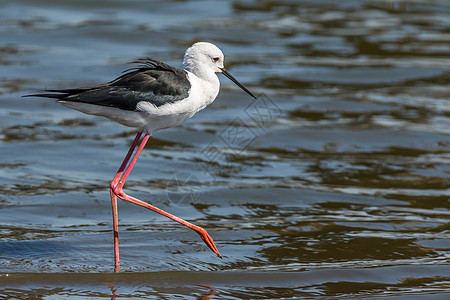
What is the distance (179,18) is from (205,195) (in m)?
9.94

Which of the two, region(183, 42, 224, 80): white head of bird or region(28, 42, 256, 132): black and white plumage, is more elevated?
region(183, 42, 224, 80): white head of bird

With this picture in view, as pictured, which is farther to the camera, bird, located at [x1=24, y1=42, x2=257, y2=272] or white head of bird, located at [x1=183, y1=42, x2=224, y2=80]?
white head of bird, located at [x1=183, y1=42, x2=224, y2=80]

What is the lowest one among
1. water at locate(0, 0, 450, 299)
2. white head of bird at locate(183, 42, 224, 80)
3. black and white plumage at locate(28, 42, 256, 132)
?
water at locate(0, 0, 450, 299)

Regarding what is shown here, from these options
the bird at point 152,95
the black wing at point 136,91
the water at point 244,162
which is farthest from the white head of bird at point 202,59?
the water at point 244,162

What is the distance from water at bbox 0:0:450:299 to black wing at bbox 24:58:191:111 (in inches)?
61.8

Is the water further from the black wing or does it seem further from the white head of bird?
the white head of bird

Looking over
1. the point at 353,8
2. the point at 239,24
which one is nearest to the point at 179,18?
the point at 239,24

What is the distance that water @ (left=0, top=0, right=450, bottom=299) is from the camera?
7844mm

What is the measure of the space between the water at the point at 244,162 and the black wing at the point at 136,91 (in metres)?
1.57

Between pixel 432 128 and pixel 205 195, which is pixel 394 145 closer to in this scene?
pixel 432 128

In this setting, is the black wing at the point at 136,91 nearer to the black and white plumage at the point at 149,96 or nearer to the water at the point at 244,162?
the black and white plumage at the point at 149,96

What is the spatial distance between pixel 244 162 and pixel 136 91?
4131 millimetres

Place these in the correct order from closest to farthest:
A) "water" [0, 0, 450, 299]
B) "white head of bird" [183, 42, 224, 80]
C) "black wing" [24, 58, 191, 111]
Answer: "black wing" [24, 58, 191, 111]
"water" [0, 0, 450, 299]
"white head of bird" [183, 42, 224, 80]

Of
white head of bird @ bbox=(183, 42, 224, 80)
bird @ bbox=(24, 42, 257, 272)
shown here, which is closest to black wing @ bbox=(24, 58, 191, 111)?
bird @ bbox=(24, 42, 257, 272)
